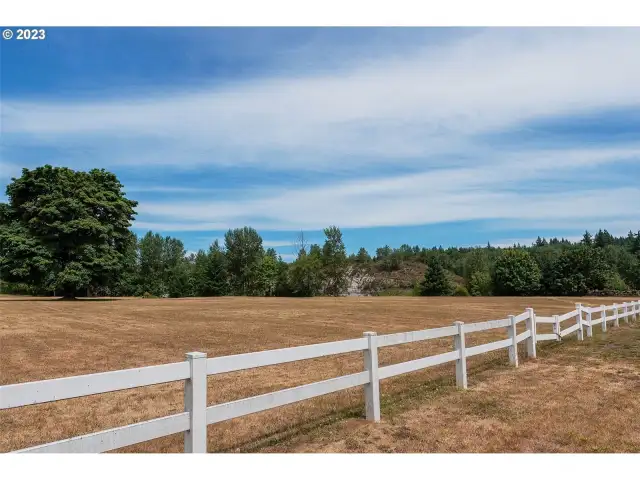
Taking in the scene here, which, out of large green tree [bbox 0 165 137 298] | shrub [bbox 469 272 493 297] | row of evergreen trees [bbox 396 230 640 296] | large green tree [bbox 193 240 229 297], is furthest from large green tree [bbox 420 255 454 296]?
large green tree [bbox 0 165 137 298]

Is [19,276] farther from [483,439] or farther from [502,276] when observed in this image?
[502,276]

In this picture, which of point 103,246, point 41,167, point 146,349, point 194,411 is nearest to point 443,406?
point 194,411

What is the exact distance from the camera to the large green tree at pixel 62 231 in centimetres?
4291

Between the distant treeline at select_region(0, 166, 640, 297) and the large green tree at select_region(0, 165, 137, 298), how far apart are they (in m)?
0.09

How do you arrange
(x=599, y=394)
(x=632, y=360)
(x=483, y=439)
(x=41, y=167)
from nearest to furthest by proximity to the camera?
(x=483, y=439), (x=599, y=394), (x=632, y=360), (x=41, y=167)

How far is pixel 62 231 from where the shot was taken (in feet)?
142

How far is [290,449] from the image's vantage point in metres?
5.88

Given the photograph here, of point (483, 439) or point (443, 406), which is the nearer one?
point (483, 439)

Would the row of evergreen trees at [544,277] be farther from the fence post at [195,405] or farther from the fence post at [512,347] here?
the fence post at [195,405]

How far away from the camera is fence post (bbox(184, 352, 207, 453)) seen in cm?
499

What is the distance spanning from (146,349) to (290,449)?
34.3 ft

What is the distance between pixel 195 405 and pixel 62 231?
142ft

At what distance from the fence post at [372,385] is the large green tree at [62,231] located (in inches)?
1576

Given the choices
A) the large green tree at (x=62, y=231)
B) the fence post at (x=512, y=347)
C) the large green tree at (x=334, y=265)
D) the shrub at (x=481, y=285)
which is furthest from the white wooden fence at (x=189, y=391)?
the shrub at (x=481, y=285)
